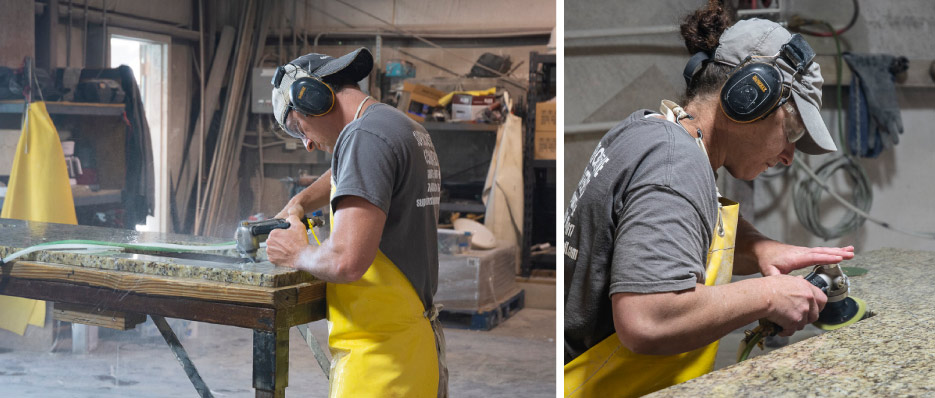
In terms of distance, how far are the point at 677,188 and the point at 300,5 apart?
1.31m

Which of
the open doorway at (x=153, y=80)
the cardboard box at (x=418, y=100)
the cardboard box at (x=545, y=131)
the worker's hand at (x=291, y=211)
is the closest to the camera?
the worker's hand at (x=291, y=211)

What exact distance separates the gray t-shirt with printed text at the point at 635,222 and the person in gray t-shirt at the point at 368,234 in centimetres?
40

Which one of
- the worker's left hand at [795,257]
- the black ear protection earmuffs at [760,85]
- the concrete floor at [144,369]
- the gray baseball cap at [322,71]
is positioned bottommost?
the concrete floor at [144,369]

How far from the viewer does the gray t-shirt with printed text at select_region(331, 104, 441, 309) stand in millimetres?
1434

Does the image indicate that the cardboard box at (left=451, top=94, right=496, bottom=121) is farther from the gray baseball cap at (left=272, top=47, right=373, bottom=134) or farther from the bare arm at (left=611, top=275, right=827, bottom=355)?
the bare arm at (left=611, top=275, right=827, bottom=355)

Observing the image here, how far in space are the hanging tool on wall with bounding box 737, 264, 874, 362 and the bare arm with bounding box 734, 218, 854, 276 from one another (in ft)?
0.31

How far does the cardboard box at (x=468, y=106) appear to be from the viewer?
9.05 feet

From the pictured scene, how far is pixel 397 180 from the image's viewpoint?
5.02 ft

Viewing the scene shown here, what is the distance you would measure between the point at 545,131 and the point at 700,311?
9.58 ft

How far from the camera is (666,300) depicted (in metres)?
1.03

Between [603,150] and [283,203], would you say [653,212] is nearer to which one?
[603,150]

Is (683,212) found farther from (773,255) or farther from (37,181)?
(37,181)

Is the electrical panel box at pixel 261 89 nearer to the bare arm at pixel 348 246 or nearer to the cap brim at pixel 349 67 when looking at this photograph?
the cap brim at pixel 349 67

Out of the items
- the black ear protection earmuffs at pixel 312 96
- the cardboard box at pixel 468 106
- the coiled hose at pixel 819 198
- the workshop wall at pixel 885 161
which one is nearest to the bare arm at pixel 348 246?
the black ear protection earmuffs at pixel 312 96
